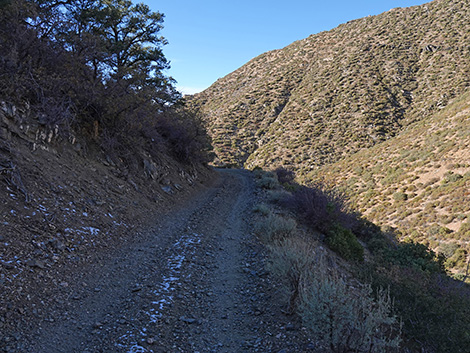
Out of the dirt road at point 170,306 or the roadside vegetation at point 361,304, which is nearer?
the roadside vegetation at point 361,304

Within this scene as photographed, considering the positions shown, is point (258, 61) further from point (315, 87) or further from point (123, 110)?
point (123, 110)

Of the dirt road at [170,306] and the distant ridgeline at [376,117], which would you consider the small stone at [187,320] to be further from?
the distant ridgeline at [376,117]

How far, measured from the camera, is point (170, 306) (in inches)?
181

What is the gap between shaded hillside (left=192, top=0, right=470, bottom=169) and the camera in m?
38.0

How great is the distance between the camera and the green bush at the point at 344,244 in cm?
1055

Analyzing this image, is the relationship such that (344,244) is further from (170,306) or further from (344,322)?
(170,306)

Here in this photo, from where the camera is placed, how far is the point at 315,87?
49.0m

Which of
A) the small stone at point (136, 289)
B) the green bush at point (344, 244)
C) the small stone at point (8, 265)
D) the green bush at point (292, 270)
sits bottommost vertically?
the small stone at point (8, 265)

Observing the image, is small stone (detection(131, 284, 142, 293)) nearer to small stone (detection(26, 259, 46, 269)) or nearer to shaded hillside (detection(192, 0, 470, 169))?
small stone (detection(26, 259, 46, 269))

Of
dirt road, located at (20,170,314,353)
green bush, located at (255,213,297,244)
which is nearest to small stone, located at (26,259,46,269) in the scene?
dirt road, located at (20,170,314,353)

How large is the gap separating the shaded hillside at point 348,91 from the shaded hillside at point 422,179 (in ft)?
14.6

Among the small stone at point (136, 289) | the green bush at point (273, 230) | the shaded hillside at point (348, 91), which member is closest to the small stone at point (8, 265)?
the small stone at point (136, 289)

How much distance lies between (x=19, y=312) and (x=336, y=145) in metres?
37.8

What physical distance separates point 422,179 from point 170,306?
985 inches
